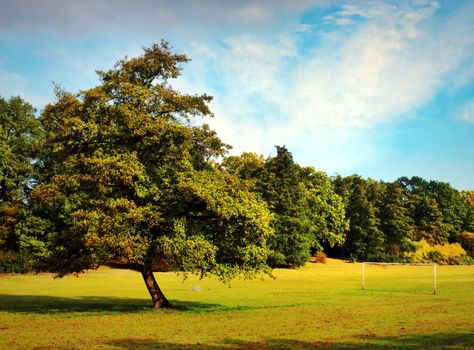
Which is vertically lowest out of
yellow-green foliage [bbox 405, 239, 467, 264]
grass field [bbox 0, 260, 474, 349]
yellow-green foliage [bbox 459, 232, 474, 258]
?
grass field [bbox 0, 260, 474, 349]

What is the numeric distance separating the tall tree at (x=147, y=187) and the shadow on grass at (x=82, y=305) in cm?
215

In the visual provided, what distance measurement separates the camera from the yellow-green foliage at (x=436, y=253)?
4210 inches

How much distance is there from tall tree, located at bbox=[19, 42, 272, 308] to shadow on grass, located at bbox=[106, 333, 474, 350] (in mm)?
7515

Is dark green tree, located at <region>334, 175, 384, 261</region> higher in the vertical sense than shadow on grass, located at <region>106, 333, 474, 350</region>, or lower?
higher

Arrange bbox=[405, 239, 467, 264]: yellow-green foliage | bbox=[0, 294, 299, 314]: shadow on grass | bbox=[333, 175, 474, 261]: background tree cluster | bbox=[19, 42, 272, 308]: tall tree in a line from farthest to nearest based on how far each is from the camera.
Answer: bbox=[405, 239, 467, 264]: yellow-green foliage, bbox=[333, 175, 474, 261]: background tree cluster, bbox=[0, 294, 299, 314]: shadow on grass, bbox=[19, 42, 272, 308]: tall tree

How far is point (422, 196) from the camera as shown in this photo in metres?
122

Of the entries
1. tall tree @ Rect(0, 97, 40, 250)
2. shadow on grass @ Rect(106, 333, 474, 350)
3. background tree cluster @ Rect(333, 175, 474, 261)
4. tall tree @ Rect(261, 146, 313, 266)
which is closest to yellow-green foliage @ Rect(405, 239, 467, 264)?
background tree cluster @ Rect(333, 175, 474, 261)

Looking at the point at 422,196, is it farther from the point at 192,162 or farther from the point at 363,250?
the point at 192,162

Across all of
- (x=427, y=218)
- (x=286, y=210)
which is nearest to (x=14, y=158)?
(x=286, y=210)

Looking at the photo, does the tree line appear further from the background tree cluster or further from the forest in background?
the background tree cluster

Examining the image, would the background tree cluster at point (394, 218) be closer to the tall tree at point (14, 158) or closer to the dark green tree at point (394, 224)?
the dark green tree at point (394, 224)

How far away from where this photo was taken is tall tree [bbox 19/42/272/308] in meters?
22.9

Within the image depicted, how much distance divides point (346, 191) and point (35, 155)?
6555 centimetres

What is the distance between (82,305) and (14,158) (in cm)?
4640
